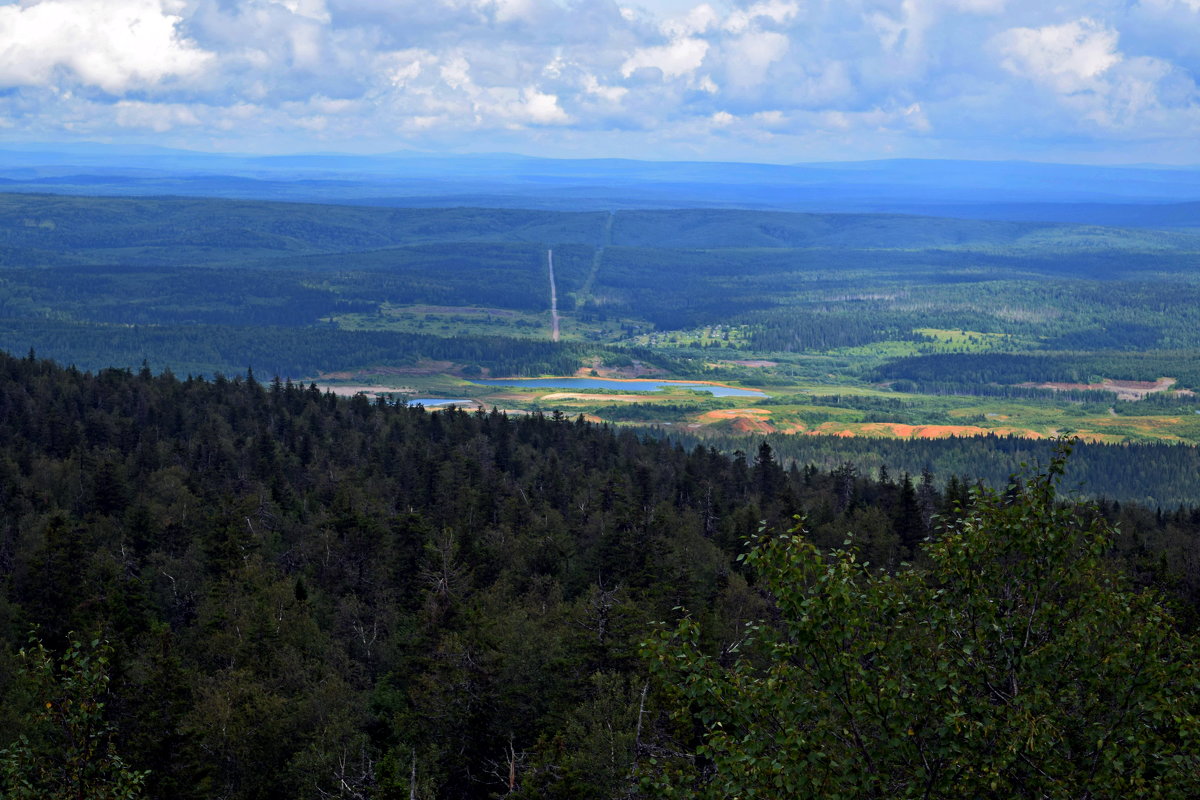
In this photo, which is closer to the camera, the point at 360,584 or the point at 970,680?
the point at 970,680

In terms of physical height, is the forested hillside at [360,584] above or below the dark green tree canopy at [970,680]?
below

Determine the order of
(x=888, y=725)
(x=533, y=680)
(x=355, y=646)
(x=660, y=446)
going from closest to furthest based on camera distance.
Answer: (x=888, y=725) → (x=533, y=680) → (x=355, y=646) → (x=660, y=446)

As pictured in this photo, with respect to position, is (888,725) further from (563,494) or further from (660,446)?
(660,446)

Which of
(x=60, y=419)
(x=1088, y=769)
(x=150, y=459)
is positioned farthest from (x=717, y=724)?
(x=60, y=419)

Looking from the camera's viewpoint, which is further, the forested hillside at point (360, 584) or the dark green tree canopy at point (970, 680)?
the forested hillside at point (360, 584)

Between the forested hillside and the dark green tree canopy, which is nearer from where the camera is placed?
the dark green tree canopy

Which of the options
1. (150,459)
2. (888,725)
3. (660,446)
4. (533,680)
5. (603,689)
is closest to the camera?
(888,725)

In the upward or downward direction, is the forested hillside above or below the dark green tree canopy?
below

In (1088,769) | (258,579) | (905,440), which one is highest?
(1088,769)
